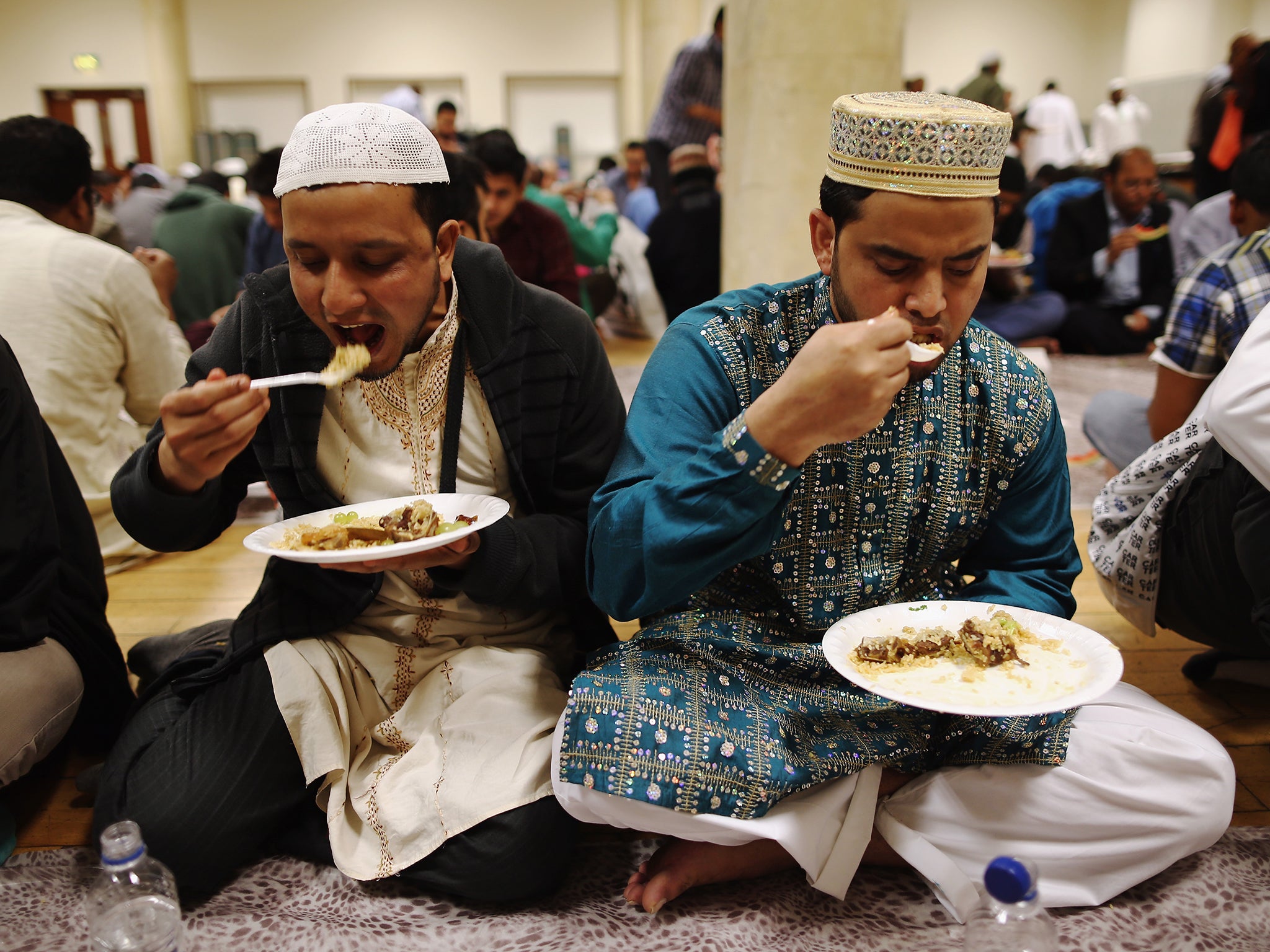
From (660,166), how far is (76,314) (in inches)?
201

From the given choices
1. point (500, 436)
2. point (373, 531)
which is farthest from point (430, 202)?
point (373, 531)

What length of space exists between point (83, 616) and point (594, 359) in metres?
1.13

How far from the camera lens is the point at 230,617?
9.04 ft

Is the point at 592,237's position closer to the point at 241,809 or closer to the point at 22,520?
the point at 22,520

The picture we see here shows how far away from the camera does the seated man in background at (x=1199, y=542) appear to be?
5.80 ft

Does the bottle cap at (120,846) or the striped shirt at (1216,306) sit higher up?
the striped shirt at (1216,306)

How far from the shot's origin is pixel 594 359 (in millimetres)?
1860

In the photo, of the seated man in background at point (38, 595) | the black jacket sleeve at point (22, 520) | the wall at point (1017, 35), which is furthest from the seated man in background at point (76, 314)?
the wall at point (1017, 35)

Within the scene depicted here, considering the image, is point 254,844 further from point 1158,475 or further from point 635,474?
point 1158,475

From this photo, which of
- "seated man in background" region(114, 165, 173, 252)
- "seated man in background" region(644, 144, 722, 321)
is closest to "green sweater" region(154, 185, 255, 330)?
"seated man in background" region(114, 165, 173, 252)

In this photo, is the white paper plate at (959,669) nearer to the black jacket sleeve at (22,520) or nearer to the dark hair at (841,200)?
the dark hair at (841,200)

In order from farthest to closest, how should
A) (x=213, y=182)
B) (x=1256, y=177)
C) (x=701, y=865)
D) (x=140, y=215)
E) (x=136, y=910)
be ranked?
(x=213, y=182) → (x=140, y=215) → (x=1256, y=177) → (x=701, y=865) → (x=136, y=910)

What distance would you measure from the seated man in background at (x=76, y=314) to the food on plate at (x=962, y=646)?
2391 mm

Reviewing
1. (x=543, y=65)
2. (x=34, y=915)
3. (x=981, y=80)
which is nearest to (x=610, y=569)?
(x=34, y=915)
